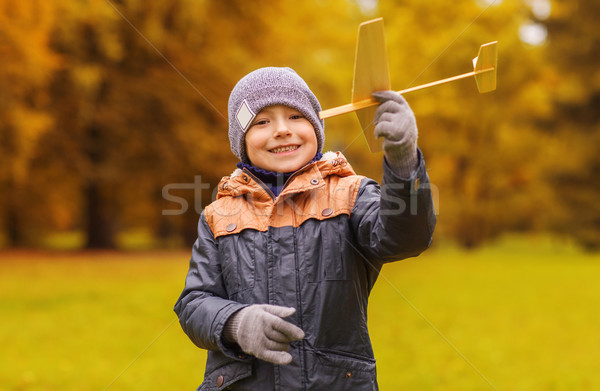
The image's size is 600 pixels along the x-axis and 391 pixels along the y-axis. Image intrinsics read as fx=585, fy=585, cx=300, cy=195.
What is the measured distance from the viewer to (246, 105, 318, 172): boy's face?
6.42 ft

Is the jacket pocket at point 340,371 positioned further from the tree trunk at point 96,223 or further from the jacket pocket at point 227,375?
the tree trunk at point 96,223

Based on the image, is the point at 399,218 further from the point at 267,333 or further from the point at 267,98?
the point at 267,98

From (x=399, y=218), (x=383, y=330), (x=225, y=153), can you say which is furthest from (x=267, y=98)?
(x=225, y=153)

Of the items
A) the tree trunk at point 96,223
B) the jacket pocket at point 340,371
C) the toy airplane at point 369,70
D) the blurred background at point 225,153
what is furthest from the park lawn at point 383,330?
the tree trunk at point 96,223

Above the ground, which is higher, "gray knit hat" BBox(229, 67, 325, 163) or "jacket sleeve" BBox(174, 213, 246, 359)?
"gray knit hat" BBox(229, 67, 325, 163)

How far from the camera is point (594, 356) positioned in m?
5.61

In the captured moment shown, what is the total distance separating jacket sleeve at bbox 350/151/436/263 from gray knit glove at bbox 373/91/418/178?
0.02 meters

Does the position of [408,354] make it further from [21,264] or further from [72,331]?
[21,264]

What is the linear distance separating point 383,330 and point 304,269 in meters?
4.90

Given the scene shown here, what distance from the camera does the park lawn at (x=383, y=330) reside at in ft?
15.9

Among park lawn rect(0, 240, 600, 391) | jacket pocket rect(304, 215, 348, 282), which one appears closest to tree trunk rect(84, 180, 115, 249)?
park lawn rect(0, 240, 600, 391)

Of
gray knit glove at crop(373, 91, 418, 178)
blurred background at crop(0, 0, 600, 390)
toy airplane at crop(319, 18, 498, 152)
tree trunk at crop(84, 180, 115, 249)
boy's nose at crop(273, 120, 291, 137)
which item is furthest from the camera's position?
tree trunk at crop(84, 180, 115, 249)

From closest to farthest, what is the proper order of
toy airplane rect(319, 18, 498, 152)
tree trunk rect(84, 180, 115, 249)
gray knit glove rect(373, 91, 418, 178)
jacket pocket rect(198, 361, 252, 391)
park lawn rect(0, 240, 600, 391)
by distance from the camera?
gray knit glove rect(373, 91, 418, 178) < toy airplane rect(319, 18, 498, 152) < jacket pocket rect(198, 361, 252, 391) < park lawn rect(0, 240, 600, 391) < tree trunk rect(84, 180, 115, 249)

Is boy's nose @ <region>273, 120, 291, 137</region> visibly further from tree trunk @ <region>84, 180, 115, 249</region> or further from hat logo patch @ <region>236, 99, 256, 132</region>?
tree trunk @ <region>84, 180, 115, 249</region>
